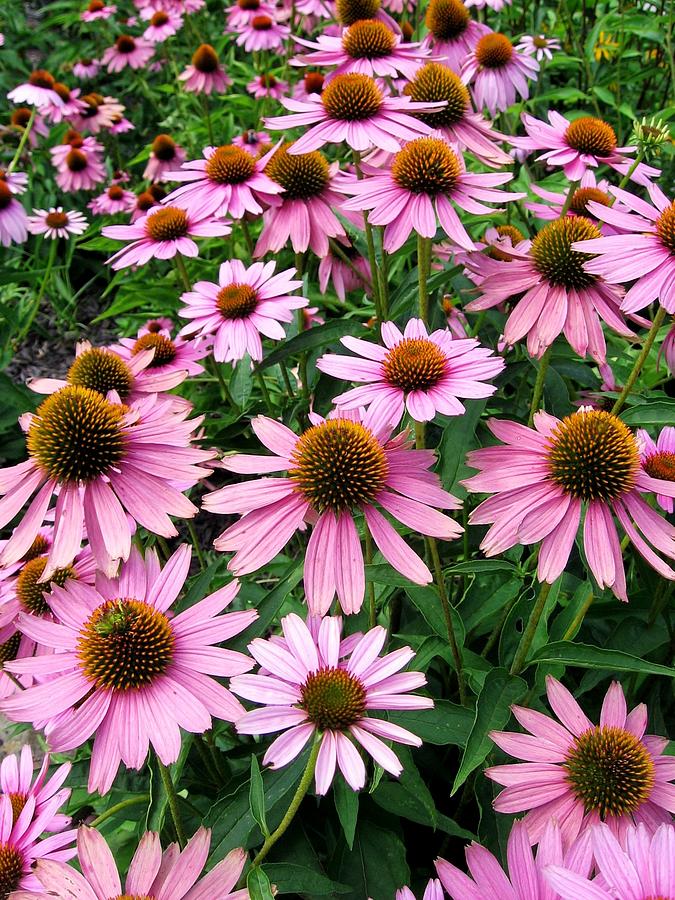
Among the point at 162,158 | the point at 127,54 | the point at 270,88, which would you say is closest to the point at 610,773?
the point at 162,158

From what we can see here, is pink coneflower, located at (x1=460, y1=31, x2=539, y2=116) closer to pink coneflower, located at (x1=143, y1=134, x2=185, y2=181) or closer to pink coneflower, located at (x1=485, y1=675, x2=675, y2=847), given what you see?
pink coneflower, located at (x1=143, y1=134, x2=185, y2=181)

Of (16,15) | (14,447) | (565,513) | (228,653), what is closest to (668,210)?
(565,513)

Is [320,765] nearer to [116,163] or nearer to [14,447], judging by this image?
[14,447]

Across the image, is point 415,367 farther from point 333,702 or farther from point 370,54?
point 370,54

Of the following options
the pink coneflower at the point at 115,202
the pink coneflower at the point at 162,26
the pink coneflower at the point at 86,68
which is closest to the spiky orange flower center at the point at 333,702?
the pink coneflower at the point at 115,202

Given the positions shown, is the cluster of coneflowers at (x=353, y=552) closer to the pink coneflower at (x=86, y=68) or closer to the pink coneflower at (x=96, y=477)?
the pink coneflower at (x=96, y=477)

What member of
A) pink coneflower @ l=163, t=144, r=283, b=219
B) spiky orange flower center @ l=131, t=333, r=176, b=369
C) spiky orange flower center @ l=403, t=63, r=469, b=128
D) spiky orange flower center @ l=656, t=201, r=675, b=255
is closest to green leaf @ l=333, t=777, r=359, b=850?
spiky orange flower center @ l=656, t=201, r=675, b=255

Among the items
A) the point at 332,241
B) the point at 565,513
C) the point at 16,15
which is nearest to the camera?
the point at 565,513
